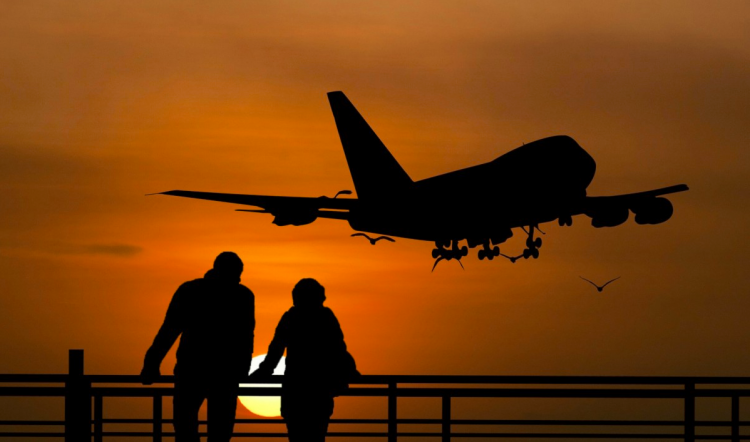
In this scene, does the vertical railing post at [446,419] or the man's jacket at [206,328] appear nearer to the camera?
the man's jacket at [206,328]

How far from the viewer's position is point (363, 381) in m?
11.2

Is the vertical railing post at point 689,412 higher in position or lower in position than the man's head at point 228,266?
lower

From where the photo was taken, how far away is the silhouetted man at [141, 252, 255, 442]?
9828mm

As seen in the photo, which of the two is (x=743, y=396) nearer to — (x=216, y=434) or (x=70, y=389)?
(x=216, y=434)

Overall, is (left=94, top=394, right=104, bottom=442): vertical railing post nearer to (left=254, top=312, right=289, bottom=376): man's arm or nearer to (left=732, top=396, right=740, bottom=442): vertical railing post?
(left=254, top=312, right=289, bottom=376): man's arm

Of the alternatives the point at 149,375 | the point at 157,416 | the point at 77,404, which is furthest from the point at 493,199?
the point at 149,375

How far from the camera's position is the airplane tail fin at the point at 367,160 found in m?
43.3

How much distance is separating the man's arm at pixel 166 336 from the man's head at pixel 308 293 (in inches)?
48.4

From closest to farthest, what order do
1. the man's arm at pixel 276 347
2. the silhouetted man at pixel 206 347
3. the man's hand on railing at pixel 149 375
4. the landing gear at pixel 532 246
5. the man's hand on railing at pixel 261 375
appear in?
the man's arm at pixel 276 347 < the silhouetted man at pixel 206 347 < the man's hand on railing at pixel 149 375 < the man's hand on railing at pixel 261 375 < the landing gear at pixel 532 246

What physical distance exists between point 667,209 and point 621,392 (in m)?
28.5

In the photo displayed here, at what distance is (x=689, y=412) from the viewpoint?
11867mm

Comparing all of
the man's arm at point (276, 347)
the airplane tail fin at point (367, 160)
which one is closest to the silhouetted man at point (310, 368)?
the man's arm at point (276, 347)

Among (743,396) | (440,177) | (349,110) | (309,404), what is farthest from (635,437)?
(349,110)

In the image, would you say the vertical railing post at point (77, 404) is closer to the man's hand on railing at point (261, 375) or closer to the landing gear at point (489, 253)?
the man's hand on railing at point (261, 375)
